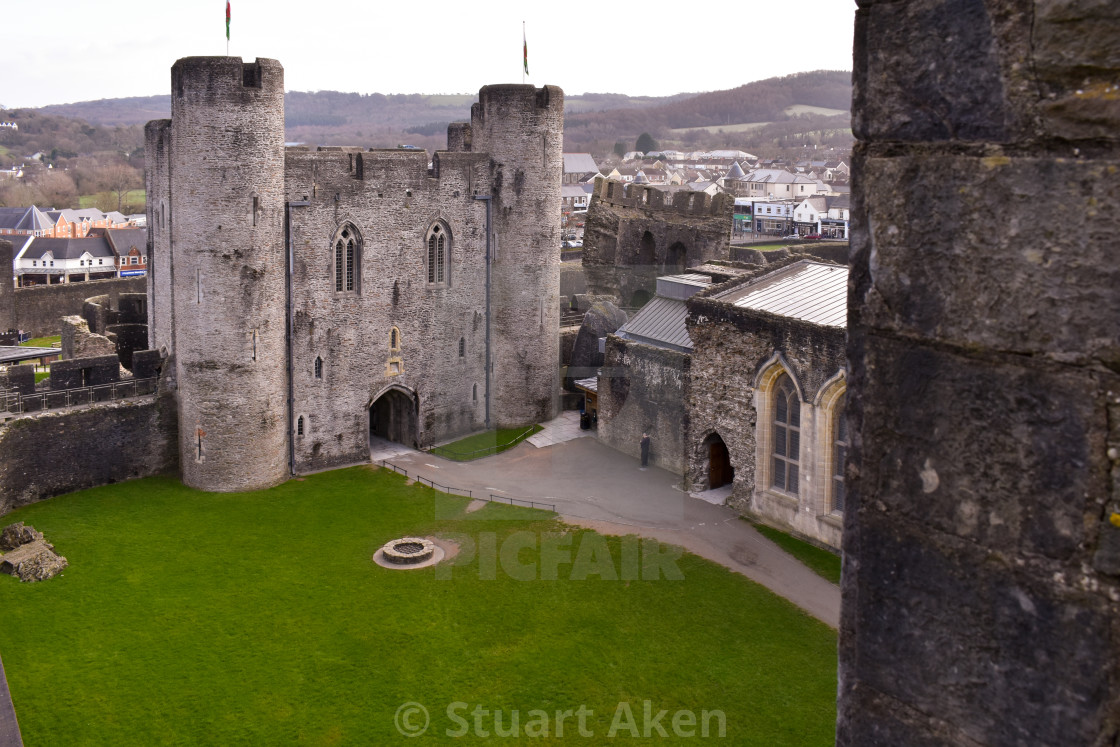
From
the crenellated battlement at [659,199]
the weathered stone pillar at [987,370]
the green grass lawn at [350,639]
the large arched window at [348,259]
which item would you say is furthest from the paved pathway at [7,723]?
the crenellated battlement at [659,199]

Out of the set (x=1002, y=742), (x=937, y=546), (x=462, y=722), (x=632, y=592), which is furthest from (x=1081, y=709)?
(x=632, y=592)

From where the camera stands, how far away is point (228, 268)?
2530cm

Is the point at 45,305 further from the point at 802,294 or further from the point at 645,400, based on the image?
the point at 802,294

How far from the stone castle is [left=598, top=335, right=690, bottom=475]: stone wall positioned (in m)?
3.38

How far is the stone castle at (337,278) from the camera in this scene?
82.7 feet

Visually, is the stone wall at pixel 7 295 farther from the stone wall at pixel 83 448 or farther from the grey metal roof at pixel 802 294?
the grey metal roof at pixel 802 294

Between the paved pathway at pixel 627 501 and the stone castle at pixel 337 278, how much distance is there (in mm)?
2628

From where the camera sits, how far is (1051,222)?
7.68 ft

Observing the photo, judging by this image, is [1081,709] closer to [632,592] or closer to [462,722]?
[462,722]

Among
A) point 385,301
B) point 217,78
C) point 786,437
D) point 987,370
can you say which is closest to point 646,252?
point 385,301

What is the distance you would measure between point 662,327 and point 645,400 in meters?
2.12

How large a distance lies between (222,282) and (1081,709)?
82.1 ft

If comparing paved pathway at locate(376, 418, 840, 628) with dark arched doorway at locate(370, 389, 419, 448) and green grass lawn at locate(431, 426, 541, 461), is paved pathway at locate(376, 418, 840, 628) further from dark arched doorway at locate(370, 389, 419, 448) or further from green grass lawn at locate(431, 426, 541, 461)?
dark arched doorway at locate(370, 389, 419, 448)

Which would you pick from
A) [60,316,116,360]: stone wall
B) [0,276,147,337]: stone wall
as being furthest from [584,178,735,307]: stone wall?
[0,276,147,337]: stone wall
